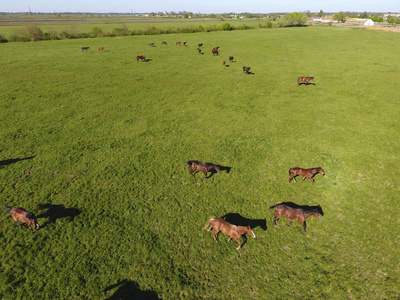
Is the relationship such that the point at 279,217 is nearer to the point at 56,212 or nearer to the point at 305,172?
the point at 305,172

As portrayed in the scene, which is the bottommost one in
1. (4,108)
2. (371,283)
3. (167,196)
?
(371,283)

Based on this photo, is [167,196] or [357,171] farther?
[357,171]

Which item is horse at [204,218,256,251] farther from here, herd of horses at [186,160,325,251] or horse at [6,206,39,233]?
horse at [6,206,39,233]

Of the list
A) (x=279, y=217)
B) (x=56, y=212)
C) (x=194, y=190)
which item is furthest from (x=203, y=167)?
(x=56, y=212)

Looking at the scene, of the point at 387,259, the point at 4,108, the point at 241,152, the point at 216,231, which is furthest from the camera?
the point at 4,108

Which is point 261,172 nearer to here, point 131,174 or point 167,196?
point 167,196

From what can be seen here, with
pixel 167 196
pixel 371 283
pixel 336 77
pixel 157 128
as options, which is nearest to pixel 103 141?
pixel 157 128

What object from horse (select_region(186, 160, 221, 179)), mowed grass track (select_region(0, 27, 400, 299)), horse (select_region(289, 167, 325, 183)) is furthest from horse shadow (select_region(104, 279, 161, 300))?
horse (select_region(289, 167, 325, 183))
